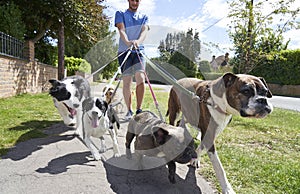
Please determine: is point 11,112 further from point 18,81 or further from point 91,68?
point 91,68

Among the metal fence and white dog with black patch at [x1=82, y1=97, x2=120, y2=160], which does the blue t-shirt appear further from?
the metal fence

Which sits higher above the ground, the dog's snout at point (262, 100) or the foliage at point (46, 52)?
the foliage at point (46, 52)

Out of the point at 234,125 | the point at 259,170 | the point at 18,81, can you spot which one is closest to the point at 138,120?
the point at 259,170

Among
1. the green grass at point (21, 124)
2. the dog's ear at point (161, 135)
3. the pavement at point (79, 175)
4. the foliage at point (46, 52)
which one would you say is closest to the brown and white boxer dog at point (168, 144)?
the dog's ear at point (161, 135)

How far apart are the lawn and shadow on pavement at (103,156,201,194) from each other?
0.90 ft

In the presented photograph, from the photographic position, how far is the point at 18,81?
8.70 metres

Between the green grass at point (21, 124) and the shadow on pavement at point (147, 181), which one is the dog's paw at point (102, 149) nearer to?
the shadow on pavement at point (147, 181)

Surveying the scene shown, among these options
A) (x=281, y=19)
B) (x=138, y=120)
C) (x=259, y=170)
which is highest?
(x=281, y=19)

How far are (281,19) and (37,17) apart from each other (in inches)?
385

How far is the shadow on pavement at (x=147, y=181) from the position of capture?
2098 mm

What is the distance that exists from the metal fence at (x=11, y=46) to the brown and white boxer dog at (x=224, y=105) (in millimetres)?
7344

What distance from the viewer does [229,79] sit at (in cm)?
212

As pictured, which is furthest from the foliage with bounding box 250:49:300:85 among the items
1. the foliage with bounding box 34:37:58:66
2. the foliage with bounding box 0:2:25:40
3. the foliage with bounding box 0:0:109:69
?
the foliage with bounding box 0:2:25:40

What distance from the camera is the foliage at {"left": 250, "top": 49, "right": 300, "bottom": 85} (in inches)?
746
